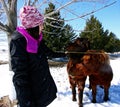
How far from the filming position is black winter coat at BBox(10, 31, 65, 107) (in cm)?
323

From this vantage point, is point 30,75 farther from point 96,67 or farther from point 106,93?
point 106,93

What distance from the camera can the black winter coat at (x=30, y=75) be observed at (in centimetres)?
323

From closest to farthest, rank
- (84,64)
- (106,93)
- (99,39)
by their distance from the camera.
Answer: (84,64) < (106,93) < (99,39)

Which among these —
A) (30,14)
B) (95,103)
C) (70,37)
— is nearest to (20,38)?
(30,14)

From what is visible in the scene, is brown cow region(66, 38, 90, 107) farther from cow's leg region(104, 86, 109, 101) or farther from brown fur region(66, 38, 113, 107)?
cow's leg region(104, 86, 109, 101)

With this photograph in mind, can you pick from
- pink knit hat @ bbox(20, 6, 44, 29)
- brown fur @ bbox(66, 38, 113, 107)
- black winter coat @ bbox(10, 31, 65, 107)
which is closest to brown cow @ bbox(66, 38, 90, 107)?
brown fur @ bbox(66, 38, 113, 107)

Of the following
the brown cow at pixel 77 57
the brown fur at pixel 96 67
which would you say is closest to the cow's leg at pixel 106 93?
the brown fur at pixel 96 67

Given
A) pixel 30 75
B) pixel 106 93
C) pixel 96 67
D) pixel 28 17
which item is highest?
pixel 28 17

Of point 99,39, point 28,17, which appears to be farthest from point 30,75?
point 99,39

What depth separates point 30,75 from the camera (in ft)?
11.0

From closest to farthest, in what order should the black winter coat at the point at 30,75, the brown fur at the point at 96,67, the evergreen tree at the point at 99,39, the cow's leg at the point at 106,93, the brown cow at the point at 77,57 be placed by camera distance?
the black winter coat at the point at 30,75
the brown cow at the point at 77,57
the brown fur at the point at 96,67
the cow's leg at the point at 106,93
the evergreen tree at the point at 99,39

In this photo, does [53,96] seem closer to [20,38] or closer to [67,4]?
[20,38]

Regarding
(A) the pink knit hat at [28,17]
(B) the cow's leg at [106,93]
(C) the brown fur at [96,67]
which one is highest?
(A) the pink knit hat at [28,17]

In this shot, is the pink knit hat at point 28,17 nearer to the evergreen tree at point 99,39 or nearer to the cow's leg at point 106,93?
the cow's leg at point 106,93
